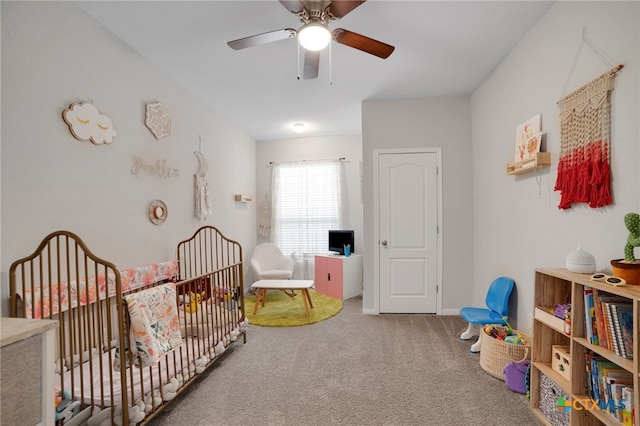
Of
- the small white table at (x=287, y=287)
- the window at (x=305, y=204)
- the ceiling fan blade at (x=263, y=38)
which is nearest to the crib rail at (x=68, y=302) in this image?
the ceiling fan blade at (x=263, y=38)

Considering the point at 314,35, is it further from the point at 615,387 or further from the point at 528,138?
the point at 615,387

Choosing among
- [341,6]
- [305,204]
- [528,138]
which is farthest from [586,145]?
[305,204]

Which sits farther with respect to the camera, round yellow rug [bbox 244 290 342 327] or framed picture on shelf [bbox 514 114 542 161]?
round yellow rug [bbox 244 290 342 327]

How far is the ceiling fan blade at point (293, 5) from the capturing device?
1.68 meters

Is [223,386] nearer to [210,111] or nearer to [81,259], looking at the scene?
[81,259]

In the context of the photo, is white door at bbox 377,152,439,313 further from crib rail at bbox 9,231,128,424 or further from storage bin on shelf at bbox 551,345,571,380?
crib rail at bbox 9,231,128,424

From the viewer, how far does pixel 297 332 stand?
3199 mm

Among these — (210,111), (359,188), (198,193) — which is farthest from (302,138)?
(198,193)

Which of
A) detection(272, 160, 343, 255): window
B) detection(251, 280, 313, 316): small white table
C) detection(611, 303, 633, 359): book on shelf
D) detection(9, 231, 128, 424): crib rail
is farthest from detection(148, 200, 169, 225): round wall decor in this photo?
detection(611, 303, 633, 359): book on shelf

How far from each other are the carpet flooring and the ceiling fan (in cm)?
223

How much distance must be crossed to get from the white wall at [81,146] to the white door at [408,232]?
2.23 m

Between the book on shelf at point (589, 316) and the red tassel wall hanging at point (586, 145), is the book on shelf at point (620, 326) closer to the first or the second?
the book on shelf at point (589, 316)

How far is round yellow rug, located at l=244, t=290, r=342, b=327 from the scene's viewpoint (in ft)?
11.5

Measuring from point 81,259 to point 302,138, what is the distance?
3.88m
